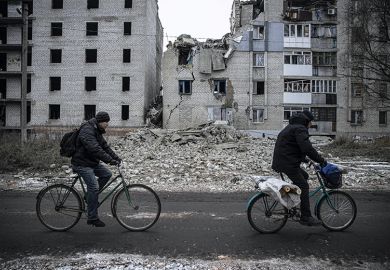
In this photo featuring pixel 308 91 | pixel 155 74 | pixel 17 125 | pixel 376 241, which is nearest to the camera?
pixel 376 241

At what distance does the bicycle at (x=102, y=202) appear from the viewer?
6.12 meters

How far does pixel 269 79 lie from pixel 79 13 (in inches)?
897

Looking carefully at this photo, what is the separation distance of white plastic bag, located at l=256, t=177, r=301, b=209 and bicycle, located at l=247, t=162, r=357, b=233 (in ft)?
0.51

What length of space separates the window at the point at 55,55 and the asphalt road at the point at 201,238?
119ft

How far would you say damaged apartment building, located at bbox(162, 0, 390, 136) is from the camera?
38.7 meters

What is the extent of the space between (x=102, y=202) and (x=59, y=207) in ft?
2.61

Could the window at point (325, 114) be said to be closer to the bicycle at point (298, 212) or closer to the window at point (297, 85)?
the window at point (297, 85)

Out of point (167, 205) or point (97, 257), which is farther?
point (167, 205)

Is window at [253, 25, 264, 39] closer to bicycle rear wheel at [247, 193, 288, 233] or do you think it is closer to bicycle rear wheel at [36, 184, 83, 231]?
bicycle rear wheel at [247, 193, 288, 233]

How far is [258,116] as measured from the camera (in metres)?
38.9

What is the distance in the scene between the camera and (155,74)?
49.4 m

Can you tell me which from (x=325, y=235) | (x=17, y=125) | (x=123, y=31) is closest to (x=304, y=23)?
(x=123, y=31)

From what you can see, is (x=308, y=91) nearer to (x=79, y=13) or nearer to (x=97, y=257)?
(x=79, y=13)

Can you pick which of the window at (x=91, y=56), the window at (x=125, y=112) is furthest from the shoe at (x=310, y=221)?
the window at (x=91, y=56)
